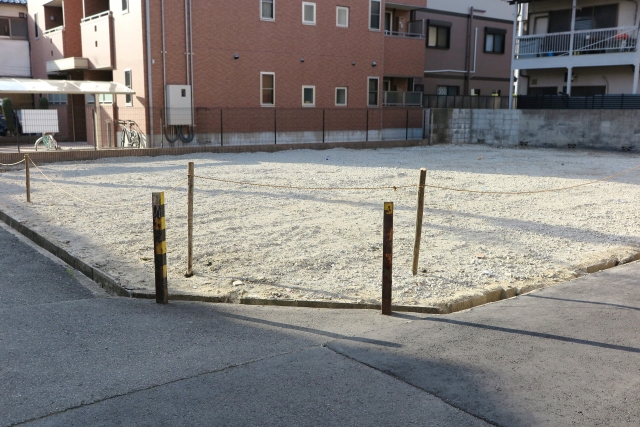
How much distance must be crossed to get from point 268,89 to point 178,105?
4.76 m

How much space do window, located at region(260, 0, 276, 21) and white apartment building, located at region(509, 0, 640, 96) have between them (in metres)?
12.1

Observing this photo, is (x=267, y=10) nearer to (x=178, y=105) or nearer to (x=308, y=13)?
(x=308, y=13)

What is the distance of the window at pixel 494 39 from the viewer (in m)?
37.4

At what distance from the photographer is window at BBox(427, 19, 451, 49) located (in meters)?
35.0

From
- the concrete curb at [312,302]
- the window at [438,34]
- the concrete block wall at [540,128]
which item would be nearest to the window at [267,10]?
the concrete block wall at [540,128]

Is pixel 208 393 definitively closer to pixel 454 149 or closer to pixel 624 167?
pixel 624 167

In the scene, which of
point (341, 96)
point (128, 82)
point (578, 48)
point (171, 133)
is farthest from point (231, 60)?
point (578, 48)

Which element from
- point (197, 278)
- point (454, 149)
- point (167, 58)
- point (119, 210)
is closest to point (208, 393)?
point (197, 278)

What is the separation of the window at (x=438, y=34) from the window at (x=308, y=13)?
886 cm

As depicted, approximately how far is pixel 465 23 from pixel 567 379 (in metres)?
34.9

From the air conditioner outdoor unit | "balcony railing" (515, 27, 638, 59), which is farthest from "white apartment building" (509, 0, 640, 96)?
the air conditioner outdoor unit

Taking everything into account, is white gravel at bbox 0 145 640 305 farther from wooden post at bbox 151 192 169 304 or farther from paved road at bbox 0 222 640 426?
paved road at bbox 0 222 640 426

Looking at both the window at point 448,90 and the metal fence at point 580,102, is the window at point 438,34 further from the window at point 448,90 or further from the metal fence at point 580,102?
the metal fence at point 580,102

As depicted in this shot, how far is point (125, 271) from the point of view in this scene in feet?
24.9
